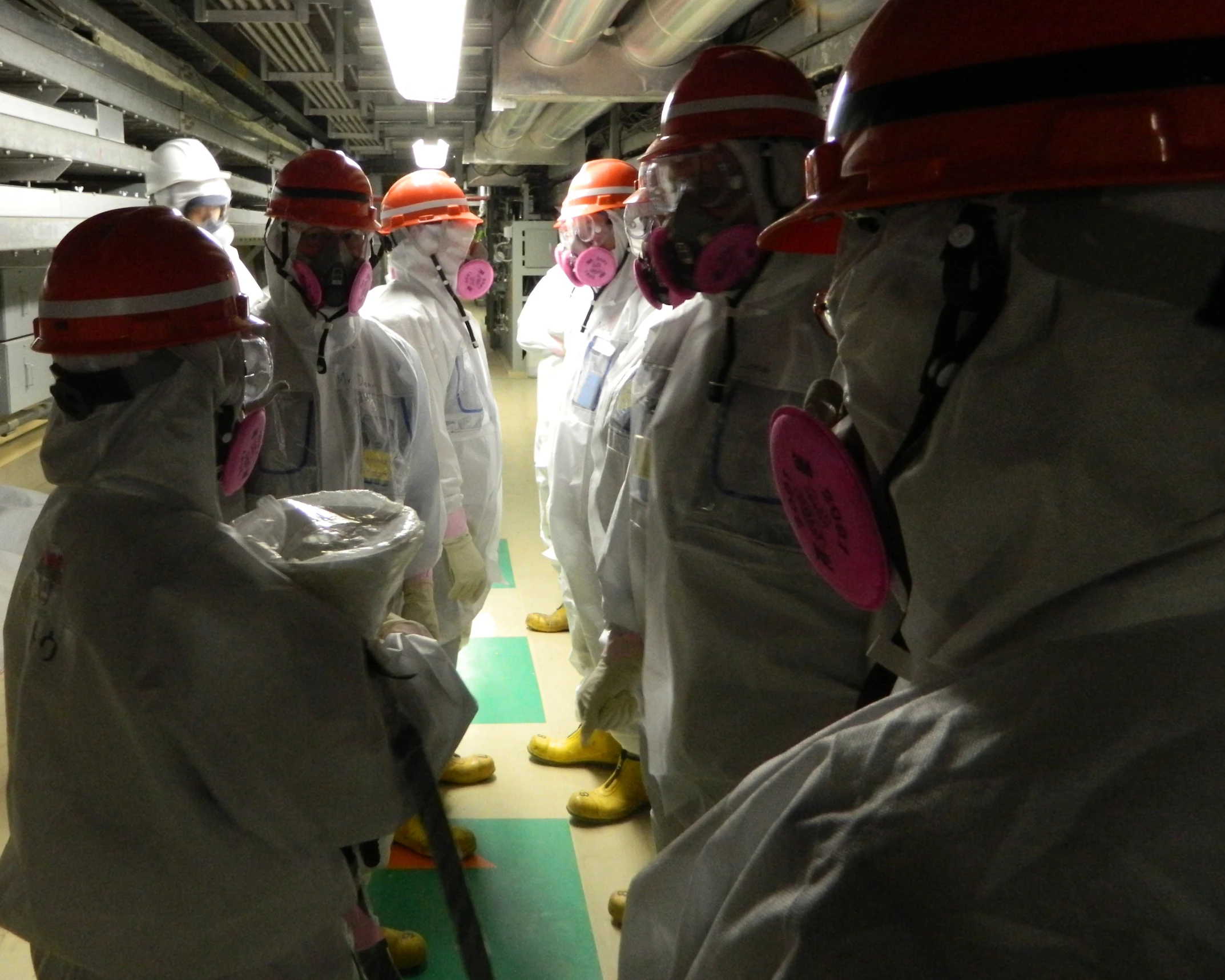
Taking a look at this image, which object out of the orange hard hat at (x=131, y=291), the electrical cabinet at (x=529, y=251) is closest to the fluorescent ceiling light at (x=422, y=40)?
the orange hard hat at (x=131, y=291)

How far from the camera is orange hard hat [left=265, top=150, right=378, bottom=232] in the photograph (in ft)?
7.08

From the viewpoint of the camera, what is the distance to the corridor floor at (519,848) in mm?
2150

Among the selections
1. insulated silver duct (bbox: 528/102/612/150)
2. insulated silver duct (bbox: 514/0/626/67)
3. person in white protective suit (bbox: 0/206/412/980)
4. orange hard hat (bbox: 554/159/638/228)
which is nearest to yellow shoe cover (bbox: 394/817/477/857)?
person in white protective suit (bbox: 0/206/412/980)

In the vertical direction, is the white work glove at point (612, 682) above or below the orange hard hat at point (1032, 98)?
below

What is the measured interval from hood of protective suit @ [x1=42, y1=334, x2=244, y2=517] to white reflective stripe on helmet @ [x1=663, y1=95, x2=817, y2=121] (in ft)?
3.32

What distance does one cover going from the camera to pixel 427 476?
7.57ft

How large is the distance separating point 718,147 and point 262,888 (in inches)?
55.4

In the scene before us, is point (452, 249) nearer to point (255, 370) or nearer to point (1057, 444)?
point (255, 370)

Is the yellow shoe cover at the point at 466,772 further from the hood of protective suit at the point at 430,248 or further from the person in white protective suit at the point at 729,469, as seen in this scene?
the hood of protective suit at the point at 430,248

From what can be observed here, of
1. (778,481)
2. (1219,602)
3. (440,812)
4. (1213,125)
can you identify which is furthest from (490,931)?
(1213,125)

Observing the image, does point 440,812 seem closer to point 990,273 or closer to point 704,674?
point 704,674

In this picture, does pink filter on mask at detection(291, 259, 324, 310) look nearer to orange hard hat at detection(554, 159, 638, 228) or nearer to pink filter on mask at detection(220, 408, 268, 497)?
pink filter on mask at detection(220, 408, 268, 497)

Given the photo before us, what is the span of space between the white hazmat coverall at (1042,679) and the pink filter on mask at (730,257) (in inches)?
37.2

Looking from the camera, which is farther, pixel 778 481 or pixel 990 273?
pixel 778 481
